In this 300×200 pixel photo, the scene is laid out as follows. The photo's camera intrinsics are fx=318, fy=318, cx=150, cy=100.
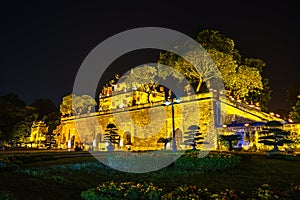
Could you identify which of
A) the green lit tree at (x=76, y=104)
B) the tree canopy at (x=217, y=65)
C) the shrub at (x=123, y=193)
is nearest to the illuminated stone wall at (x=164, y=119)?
the tree canopy at (x=217, y=65)

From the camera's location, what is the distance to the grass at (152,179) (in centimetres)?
998

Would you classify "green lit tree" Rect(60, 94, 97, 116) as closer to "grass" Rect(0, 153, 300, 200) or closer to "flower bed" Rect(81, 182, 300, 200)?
"grass" Rect(0, 153, 300, 200)

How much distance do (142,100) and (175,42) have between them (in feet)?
75.0

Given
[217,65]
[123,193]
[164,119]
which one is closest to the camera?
[123,193]

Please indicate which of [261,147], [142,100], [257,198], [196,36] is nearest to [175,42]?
[196,36]

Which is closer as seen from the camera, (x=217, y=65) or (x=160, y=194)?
(x=160, y=194)

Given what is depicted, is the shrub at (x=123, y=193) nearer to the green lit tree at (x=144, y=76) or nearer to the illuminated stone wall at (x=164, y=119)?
the illuminated stone wall at (x=164, y=119)

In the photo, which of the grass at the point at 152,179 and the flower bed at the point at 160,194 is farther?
the grass at the point at 152,179

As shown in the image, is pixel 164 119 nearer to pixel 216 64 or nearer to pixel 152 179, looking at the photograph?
pixel 216 64

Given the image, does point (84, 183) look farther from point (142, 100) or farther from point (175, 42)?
point (142, 100)

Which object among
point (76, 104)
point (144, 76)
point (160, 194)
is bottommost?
point (160, 194)

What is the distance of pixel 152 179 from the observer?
11.6 m

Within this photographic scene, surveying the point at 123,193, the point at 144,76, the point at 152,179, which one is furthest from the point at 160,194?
the point at 144,76

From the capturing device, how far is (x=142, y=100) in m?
58.8
